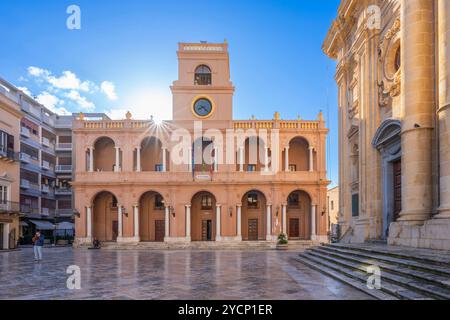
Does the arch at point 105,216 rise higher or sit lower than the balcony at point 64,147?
lower

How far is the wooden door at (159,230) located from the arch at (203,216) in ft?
9.50

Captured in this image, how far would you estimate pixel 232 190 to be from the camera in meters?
34.2

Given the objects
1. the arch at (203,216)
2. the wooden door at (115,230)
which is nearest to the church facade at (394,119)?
the arch at (203,216)

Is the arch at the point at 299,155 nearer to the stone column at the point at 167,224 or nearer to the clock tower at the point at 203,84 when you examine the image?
the clock tower at the point at 203,84

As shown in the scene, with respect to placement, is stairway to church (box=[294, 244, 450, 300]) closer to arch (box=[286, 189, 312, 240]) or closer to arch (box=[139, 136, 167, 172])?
arch (box=[286, 189, 312, 240])

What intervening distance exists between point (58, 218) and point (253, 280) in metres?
44.1

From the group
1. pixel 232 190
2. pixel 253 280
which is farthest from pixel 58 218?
pixel 253 280

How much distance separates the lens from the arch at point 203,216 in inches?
1412

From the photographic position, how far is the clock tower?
117 feet

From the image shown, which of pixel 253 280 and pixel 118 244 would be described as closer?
pixel 253 280

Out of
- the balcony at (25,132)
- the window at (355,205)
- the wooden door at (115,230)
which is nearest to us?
the window at (355,205)

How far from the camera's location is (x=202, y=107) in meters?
35.6

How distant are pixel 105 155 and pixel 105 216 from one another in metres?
6.10
